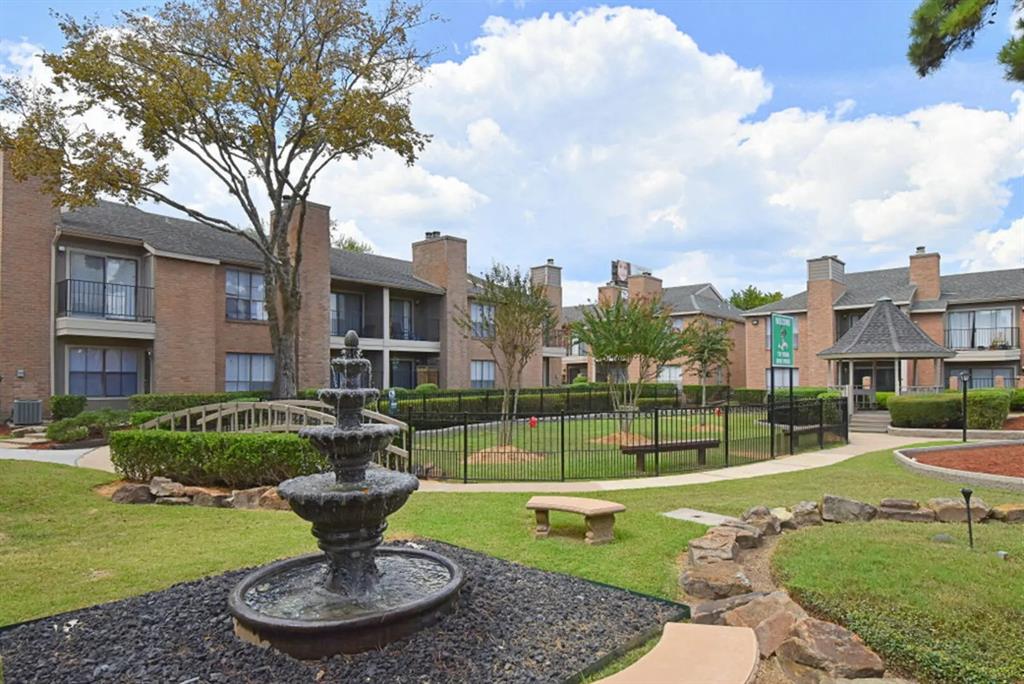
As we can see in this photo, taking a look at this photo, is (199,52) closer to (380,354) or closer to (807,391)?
(380,354)

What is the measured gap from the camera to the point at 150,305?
882 inches

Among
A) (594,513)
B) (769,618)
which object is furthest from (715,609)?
(594,513)

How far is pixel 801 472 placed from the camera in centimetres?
1274

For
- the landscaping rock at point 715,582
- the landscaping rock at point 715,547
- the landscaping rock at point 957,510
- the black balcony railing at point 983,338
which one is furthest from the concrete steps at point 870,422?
the landscaping rock at point 715,582

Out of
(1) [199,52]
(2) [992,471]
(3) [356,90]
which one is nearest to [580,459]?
(2) [992,471]

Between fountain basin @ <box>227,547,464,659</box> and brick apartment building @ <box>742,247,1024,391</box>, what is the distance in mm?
26841

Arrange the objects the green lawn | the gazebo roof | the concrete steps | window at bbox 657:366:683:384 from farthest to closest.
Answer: window at bbox 657:366:683:384 → the gazebo roof → the concrete steps → the green lawn

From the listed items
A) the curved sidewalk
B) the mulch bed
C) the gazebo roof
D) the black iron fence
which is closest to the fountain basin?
the curved sidewalk

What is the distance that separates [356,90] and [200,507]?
15.0 metres

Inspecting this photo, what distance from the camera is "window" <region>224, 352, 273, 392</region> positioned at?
24688 mm

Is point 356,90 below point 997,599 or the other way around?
the other way around

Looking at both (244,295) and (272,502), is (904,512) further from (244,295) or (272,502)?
(244,295)

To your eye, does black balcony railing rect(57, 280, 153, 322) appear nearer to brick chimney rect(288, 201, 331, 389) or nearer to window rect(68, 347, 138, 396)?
window rect(68, 347, 138, 396)

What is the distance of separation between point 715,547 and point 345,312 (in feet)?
85.7
